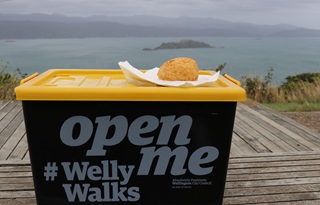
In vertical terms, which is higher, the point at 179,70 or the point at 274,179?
the point at 179,70

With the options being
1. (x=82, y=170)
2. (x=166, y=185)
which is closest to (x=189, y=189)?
(x=166, y=185)

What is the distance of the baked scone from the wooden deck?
2.92 feet

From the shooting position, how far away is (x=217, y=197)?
1.77m

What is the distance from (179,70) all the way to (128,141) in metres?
0.45

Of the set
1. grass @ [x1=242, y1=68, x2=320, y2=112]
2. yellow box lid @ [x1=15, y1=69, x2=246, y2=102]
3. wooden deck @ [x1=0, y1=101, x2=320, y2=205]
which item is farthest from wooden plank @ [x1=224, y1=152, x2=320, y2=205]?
grass @ [x1=242, y1=68, x2=320, y2=112]

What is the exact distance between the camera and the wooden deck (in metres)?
2.13

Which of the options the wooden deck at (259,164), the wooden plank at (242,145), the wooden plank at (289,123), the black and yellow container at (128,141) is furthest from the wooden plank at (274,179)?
the wooden plank at (289,123)

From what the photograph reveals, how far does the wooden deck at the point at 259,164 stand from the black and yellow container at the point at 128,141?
1.54ft

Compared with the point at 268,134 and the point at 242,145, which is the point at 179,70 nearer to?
the point at 242,145

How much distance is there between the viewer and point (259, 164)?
8.52ft

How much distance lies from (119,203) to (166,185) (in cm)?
28

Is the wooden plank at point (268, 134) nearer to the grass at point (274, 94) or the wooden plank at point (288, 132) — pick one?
the wooden plank at point (288, 132)

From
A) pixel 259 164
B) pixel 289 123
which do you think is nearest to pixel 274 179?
pixel 259 164

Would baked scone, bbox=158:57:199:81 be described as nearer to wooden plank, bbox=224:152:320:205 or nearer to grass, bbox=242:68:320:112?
wooden plank, bbox=224:152:320:205
